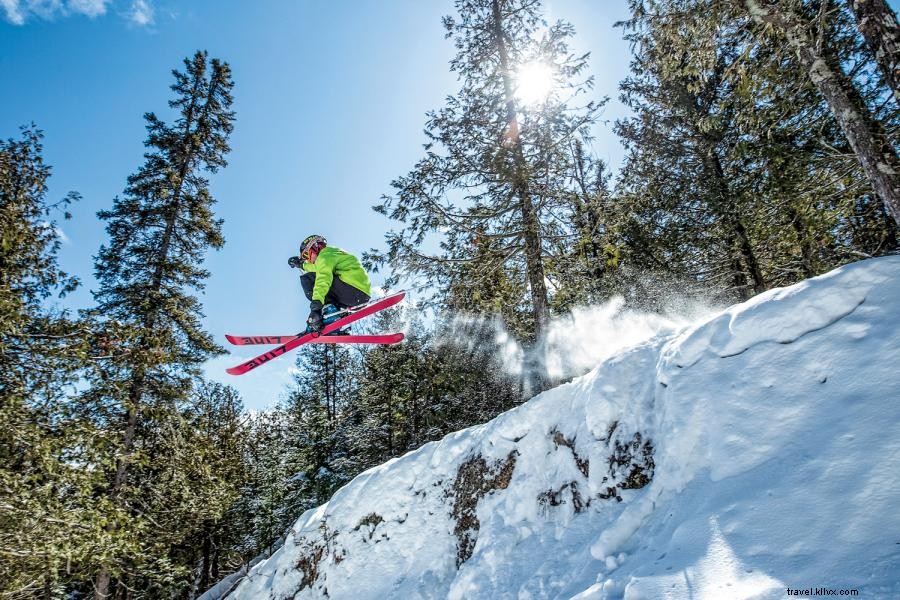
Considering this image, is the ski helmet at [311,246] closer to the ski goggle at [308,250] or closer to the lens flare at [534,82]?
the ski goggle at [308,250]

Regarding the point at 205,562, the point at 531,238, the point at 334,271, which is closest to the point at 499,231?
the point at 531,238

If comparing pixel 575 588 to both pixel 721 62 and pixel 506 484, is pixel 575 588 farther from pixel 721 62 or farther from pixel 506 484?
pixel 721 62

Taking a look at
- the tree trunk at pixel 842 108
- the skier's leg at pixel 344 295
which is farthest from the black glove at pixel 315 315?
the tree trunk at pixel 842 108

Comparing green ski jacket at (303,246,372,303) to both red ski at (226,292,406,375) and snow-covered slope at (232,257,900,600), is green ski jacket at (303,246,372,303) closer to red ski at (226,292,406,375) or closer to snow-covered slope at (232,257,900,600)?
red ski at (226,292,406,375)

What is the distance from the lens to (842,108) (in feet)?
17.2

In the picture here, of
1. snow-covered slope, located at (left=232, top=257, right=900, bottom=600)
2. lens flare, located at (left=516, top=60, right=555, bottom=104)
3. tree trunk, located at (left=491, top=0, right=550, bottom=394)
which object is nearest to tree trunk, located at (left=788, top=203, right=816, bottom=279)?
tree trunk, located at (left=491, top=0, right=550, bottom=394)

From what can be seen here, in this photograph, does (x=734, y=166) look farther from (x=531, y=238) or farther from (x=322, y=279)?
(x=322, y=279)

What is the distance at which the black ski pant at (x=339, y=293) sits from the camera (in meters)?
7.55

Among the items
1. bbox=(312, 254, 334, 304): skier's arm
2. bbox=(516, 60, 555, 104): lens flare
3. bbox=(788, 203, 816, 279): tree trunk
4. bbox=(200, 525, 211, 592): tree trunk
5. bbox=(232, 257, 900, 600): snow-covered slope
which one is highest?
bbox=(516, 60, 555, 104): lens flare

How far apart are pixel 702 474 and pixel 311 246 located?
667 centimetres

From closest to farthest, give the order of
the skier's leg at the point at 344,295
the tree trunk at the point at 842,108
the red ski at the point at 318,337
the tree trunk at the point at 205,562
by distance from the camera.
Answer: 1. the tree trunk at the point at 842,108
2. the skier's leg at the point at 344,295
3. the red ski at the point at 318,337
4. the tree trunk at the point at 205,562

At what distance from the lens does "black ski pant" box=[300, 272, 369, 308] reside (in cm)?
755

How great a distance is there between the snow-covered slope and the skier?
11.4ft

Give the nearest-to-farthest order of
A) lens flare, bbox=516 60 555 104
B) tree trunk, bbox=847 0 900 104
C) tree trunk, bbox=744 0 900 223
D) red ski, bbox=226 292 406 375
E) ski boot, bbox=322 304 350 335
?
tree trunk, bbox=847 0 900 104 < tree trunk, bbox=744 0 900 223 < ski boot, bbox=322 304 350 335 < red ski, bbox=226 292 406 375 < lens flare, bbox=516 60 555 104
